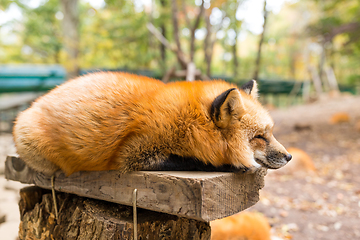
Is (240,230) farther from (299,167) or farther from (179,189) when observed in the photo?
(299,167)

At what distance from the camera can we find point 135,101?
1543 millimetres

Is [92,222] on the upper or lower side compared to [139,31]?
lower

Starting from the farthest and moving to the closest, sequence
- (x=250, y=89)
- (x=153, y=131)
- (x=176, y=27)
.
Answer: (x=176, y=27), (x=250, y=89), (x=153, y=131)

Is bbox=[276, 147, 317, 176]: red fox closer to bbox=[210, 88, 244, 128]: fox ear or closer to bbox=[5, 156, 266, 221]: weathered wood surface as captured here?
bbox=[5, 156, 266, 221]: weathered wood surface

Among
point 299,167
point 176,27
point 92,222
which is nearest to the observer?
point 92,222

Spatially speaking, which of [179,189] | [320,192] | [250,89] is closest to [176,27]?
[320,192]

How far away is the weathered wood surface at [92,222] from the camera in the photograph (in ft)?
4.98

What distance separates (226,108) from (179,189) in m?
0.56

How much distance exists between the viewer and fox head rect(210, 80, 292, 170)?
146 centimetres

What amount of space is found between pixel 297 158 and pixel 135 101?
592 cm

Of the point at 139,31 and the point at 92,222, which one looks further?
the point at 139,31

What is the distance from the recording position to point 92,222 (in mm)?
1569

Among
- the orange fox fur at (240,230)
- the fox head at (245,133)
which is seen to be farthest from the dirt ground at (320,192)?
the fox head at (245,133)

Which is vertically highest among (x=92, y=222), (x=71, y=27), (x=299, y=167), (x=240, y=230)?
(x=71, y=27)
